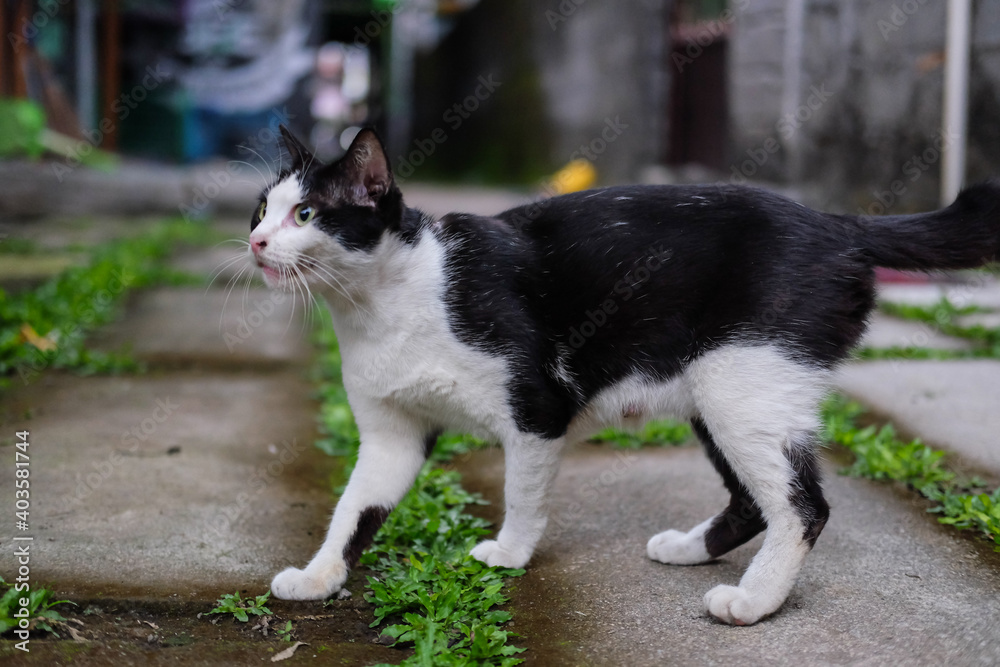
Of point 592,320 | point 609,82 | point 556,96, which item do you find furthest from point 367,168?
point 556,96

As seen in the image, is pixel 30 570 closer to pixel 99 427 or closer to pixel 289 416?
pixel 99 427

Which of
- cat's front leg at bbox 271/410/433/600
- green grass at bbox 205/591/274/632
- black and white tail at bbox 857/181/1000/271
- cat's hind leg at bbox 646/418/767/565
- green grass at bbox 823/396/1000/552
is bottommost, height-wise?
green grass at bbox 823/396/1000/552

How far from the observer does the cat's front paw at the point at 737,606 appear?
1849 mm

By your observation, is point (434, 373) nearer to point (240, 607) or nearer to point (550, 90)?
point (240, 607)

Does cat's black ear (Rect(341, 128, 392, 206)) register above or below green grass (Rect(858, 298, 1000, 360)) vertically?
above

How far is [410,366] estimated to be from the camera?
213cm

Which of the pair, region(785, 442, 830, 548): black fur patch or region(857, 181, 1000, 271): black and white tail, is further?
region(857, 181, 1000, 271): black and white tail

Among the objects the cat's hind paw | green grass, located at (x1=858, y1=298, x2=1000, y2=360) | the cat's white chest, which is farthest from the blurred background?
the cat's hind paw

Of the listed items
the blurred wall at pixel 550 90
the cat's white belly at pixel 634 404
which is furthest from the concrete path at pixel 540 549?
the blurred wall at pixel 550 90

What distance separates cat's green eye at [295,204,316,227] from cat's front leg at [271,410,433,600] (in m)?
0.49

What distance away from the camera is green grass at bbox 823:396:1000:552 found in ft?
7.45

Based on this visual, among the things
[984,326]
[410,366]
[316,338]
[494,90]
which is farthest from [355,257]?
[494,90]

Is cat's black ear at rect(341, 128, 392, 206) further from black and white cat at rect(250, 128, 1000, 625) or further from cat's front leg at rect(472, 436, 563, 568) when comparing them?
cat's front leg at rect(472, 436, 563, 568)

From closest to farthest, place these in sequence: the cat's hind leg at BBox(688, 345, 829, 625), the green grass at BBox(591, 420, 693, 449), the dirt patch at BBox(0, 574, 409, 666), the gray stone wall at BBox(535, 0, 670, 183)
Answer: the dirt patch at BBox(0, 574, 409, 666)
the cat's hind leg at BBox(688, 345, 829, 625)
the green grass at BBox(591, 420, 693, 449)
the gray stone wall at BBox(535, 0, 670, 183)
